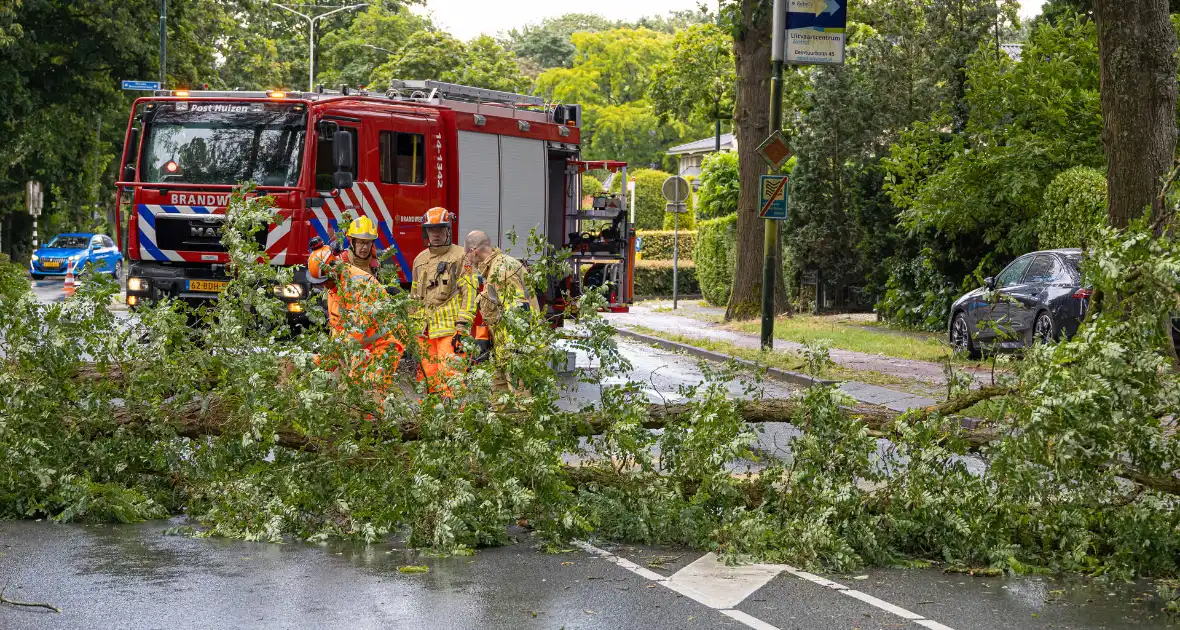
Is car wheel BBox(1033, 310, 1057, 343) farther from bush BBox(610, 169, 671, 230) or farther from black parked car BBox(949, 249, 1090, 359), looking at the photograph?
bush BBox(610, 169, 671, 230)

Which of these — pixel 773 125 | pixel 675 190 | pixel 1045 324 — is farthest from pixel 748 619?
pixel 675 190

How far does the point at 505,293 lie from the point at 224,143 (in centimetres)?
918

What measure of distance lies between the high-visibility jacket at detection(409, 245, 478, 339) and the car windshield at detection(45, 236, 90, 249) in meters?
32.1

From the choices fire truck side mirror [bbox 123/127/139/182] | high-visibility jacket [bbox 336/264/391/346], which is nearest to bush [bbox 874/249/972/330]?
fire truck side mirror [bbox 123/127/139/182]

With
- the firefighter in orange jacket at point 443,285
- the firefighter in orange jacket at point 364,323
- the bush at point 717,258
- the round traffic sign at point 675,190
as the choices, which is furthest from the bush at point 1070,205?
the firefighter in orange jacket at point 364,323

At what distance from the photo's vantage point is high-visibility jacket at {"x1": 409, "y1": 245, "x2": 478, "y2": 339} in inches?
418

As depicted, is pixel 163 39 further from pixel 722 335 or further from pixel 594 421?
pixel 594 421

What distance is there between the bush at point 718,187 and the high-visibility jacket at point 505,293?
84.6ft

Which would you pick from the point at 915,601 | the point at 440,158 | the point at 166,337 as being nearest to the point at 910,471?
the point at 915,601

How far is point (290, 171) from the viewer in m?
16.6

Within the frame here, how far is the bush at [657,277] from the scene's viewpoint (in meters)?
41.1

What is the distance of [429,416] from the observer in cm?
776

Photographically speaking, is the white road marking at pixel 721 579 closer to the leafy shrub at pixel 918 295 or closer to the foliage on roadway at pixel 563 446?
the foliage on roadway at pixel 563 446

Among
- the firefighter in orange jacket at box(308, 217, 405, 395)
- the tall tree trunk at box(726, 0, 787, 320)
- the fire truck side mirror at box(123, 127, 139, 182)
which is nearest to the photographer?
the firefighter in orange jacket at box(308, 217, 405, 395)
